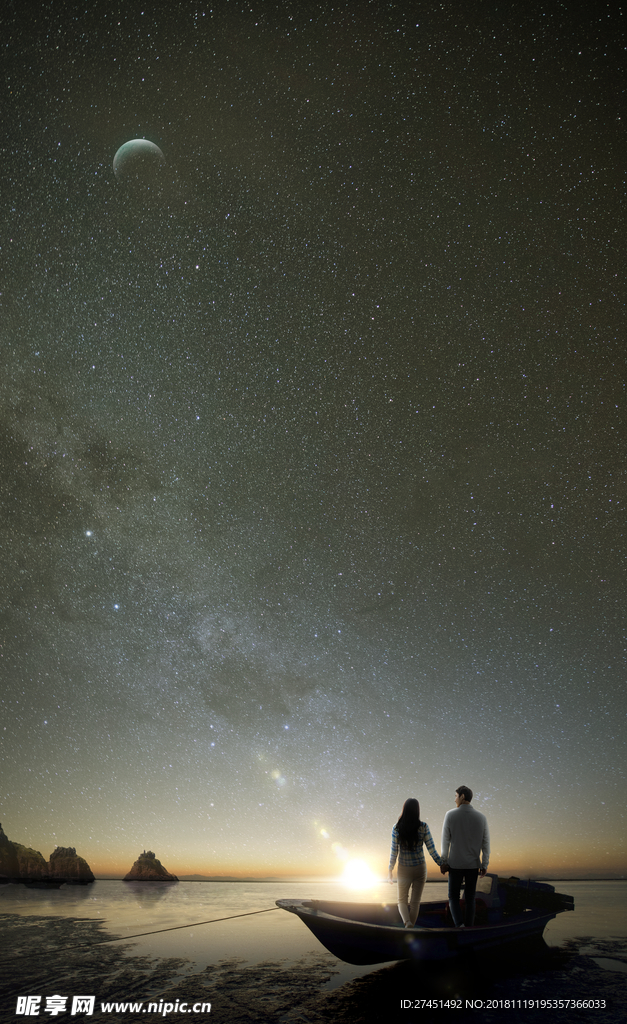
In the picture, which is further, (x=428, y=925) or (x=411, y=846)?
(x=428, y=925)

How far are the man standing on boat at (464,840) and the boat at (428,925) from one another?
0.89 m

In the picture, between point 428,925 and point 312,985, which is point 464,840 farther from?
point 312,985

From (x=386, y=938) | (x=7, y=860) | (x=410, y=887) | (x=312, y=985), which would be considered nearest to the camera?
(x=386, y=938)

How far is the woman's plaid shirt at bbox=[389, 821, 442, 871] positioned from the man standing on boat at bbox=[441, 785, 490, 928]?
0.20 meters

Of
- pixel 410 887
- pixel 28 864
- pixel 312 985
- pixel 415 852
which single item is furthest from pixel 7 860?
pixel 415 852

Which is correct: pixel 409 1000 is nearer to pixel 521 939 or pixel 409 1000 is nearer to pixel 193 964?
pixel 521 939

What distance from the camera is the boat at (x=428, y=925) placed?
22.8 ft

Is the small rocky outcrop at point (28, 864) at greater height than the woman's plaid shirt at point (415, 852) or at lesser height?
lesser

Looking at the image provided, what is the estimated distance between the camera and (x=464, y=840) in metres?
6.97

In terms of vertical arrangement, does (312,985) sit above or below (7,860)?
above

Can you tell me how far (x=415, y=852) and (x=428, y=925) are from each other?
351cm

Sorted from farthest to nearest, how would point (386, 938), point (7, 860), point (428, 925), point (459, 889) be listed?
1. point (7, 860)
2. point (428, 925)
3. point (459, 889)
4. point (386, 938)

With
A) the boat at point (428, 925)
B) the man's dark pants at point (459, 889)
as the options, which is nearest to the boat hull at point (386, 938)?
the boat at point (428, 925)

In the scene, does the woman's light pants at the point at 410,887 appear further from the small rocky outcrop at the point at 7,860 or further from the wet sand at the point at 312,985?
the small rocky outcrop at the point at 7,860
